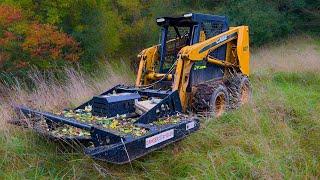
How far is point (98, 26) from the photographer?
1684 centimetres

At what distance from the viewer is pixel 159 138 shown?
4.64 meters

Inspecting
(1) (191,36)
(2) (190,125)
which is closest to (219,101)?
(1) (191,36)

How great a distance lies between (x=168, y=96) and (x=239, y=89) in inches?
93.1

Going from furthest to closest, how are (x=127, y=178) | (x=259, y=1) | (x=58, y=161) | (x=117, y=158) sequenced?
(x=259, y=1)
(x=58, y=161)
(x=127, y=178)
(x=117, y=158)

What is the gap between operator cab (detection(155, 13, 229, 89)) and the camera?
6969 mm

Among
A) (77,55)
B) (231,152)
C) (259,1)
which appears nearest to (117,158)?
(231,152)

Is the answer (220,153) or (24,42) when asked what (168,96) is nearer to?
(220,153)

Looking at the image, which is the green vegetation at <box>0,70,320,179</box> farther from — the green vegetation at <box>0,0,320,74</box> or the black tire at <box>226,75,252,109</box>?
the green vegetation at <box>0,0,320,74</box>

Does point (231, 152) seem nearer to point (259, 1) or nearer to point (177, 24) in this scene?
point (177, 24)

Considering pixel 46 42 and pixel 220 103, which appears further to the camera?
pixel 46 42

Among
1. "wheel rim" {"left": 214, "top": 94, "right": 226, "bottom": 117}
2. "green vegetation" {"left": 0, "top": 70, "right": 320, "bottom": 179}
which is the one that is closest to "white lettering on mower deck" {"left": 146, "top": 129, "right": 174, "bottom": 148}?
"green vegetation" {"left": 0, "top": 70, "right": 320, "bottom": 179}

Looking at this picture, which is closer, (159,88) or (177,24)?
(159,88)

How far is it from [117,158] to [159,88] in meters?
2.98

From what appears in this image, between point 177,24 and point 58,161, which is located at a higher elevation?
point 177,24
